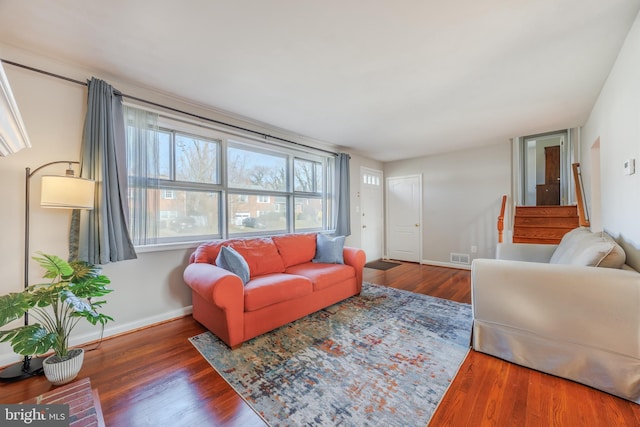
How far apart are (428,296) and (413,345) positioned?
1.32m

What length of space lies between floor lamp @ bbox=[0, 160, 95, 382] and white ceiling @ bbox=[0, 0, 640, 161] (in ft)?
3.31

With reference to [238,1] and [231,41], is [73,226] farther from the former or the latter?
[238,1]

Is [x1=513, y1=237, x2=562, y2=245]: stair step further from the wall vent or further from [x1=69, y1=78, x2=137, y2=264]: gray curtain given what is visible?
[x1=69, y1=78, x2=137, y2=264]: gray curtain

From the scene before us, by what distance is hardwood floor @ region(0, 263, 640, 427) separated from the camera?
1.35 meters

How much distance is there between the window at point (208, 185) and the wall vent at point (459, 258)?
9.78ft

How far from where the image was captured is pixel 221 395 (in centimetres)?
154

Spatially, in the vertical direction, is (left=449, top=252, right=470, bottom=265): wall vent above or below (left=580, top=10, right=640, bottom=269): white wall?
below

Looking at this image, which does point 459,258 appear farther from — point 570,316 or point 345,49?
point 345,49

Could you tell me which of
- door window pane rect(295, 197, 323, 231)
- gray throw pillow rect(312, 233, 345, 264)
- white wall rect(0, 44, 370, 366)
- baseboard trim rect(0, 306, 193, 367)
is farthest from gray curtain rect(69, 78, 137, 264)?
door window pane rect(295, 197, 323, 231)

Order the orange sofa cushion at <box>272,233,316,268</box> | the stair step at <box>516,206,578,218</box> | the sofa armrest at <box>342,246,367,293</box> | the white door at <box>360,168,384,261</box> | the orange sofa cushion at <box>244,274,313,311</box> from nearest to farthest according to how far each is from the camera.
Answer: the orange sofa cushion at <box>244,274,313,311</box> → the orange sofa cushion at <box>272,233,316,268</box> → the sofa armrest at <box>342,246,367,293</box> → the stair step at <box>516,206,578,218</box> → the white door at <box>360,168,384,261</box>

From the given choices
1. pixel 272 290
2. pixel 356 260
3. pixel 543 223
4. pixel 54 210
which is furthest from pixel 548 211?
pixel 54 210

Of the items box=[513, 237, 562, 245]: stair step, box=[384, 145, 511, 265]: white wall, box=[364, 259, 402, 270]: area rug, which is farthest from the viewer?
box=[364, 259, 402, 270]: area rug

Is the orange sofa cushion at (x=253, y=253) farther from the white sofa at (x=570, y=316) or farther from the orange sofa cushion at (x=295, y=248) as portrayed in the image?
the white sofa at (x=570, y=316)

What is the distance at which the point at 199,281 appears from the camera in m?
2.11
